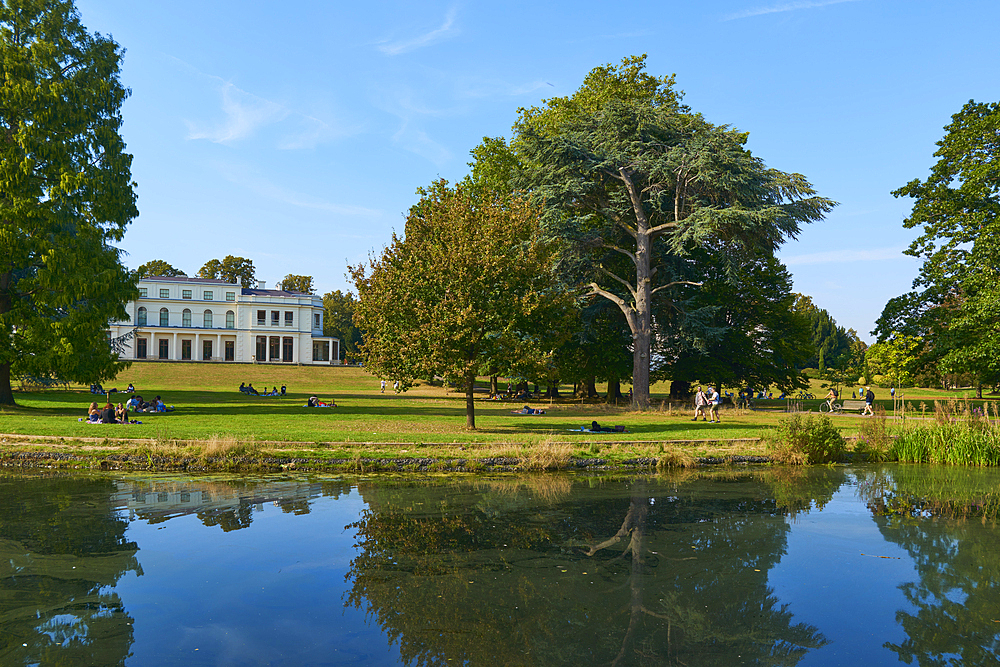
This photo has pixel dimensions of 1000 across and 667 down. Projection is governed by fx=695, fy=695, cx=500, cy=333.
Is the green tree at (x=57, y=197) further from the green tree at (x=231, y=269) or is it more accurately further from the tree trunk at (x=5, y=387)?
the green tree at (x=231, y=269)

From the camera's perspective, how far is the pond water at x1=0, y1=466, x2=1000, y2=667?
5949 mm

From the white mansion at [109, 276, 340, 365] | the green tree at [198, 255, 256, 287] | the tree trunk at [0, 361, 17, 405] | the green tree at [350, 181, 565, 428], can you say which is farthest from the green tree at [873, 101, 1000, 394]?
the green tree at [198, 255, 256, 287]

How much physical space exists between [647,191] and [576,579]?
29.8 m

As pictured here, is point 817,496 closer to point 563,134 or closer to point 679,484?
point 679,484

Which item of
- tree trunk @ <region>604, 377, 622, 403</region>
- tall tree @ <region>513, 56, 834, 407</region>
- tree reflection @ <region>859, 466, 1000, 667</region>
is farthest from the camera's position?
tree trunk @ <region>604, 377, 622, 403</region>

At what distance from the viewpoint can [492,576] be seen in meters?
7.91

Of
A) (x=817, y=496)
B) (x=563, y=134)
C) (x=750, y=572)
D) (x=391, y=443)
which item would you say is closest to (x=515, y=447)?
(x=391, y=443)

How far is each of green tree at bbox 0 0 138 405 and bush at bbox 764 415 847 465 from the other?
2546 cm

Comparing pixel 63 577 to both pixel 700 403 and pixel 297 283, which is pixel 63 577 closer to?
pixel 700 403

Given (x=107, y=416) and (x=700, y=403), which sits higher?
(x=700, y=403)

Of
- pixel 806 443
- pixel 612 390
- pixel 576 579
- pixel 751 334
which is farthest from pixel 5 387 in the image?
pixel 751 334

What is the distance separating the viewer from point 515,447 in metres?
17.0

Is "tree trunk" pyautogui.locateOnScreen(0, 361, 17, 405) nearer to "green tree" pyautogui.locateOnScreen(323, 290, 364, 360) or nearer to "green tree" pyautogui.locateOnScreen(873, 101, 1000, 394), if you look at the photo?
"green tree" pyautogui.locateOnScreen(873, 101, 1000, 394)

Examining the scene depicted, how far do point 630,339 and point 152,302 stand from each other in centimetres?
7576
